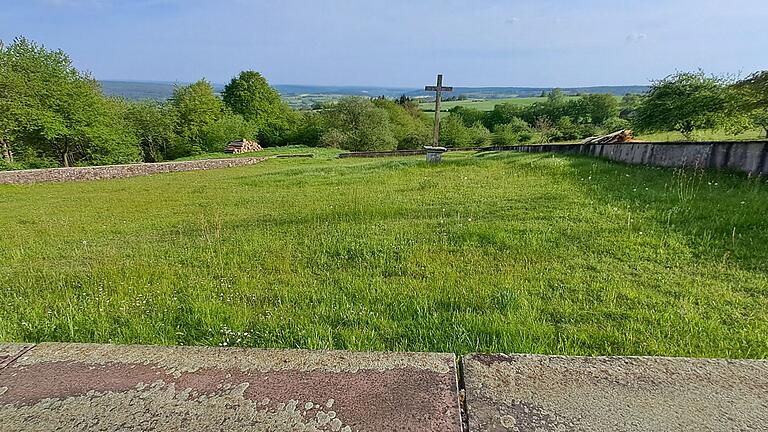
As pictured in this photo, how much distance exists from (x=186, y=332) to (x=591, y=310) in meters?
2.22

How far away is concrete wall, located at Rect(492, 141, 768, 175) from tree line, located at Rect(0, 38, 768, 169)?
2893 millimetres

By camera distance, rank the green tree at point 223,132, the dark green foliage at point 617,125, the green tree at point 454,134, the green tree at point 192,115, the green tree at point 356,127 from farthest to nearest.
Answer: the green tree at point 454,134, the green tree at point 356,127, the green tree at point 192,115, the green tree at point 223,132, the dark green foliage at point 617,125

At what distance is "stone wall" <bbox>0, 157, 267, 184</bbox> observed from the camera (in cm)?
1555

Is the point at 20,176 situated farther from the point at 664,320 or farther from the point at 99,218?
the point at 664,320

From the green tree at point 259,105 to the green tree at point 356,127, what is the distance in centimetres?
624

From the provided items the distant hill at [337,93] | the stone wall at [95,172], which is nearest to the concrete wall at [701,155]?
the stone wall at [95,172]

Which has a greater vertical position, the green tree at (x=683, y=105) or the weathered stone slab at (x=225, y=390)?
the green tree at (x=683, y=105)

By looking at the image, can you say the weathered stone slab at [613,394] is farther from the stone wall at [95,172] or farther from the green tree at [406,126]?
the green tree at [406,126]

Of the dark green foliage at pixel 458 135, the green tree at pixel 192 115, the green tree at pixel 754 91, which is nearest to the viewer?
the green tree at pixel 754 91

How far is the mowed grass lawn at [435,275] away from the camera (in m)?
2.03

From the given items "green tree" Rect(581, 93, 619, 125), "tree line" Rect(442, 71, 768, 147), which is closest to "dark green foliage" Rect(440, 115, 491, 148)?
"tree line" Rect(442, 71, 768, 147)

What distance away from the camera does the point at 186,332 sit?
212 cm

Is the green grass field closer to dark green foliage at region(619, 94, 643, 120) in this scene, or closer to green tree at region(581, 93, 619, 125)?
green tree at region(581, 93, 619, 125)

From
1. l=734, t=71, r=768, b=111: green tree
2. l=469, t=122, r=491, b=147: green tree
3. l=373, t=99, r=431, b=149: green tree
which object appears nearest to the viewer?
l=734, t=71, r=768, b=111: green tree
